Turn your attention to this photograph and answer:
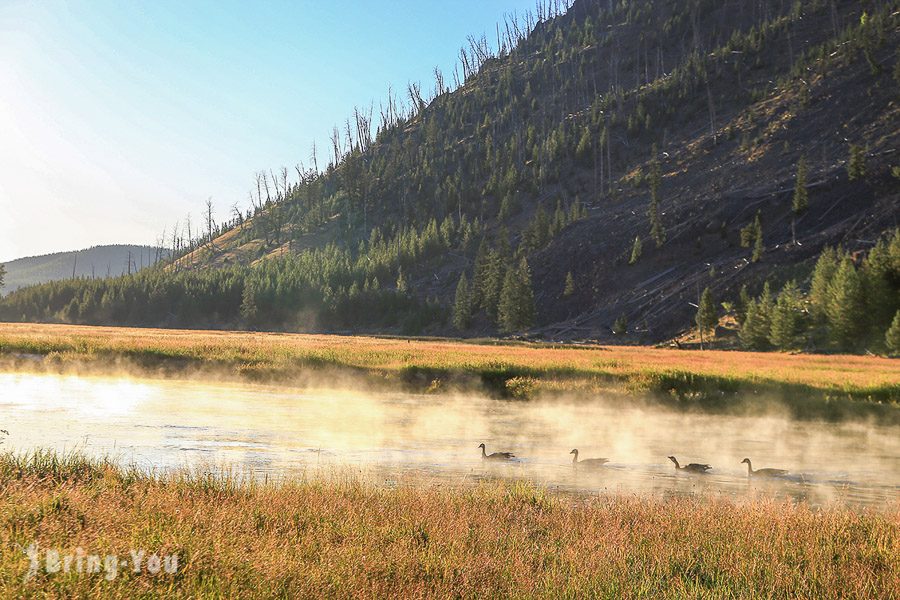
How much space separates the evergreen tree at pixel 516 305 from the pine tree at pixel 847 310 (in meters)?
38.9

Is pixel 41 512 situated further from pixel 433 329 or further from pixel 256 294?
pixel 256 294

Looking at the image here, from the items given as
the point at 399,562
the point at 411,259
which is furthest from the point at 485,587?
the point at 411,259

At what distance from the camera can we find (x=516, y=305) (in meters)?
93.9

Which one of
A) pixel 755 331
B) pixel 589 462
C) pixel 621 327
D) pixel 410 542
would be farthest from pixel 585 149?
pixel 410 542

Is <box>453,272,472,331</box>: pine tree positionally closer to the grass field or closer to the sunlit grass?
the sunlit grass

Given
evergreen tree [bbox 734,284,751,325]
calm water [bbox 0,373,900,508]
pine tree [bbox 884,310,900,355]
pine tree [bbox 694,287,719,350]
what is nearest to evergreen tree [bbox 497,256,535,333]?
pine tree [bbox 694,287,719,350]

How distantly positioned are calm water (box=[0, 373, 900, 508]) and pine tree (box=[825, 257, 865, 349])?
132 feet

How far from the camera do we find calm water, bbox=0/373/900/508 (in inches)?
629

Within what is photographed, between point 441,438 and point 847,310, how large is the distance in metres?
54.8

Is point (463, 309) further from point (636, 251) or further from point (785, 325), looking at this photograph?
point (785, 325)

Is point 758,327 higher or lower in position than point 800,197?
lower

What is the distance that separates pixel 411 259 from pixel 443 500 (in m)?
133

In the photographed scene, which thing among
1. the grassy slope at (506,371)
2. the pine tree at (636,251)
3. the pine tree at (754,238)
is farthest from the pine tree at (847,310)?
the pine tree at (636,251)

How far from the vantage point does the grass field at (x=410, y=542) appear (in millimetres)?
6867
